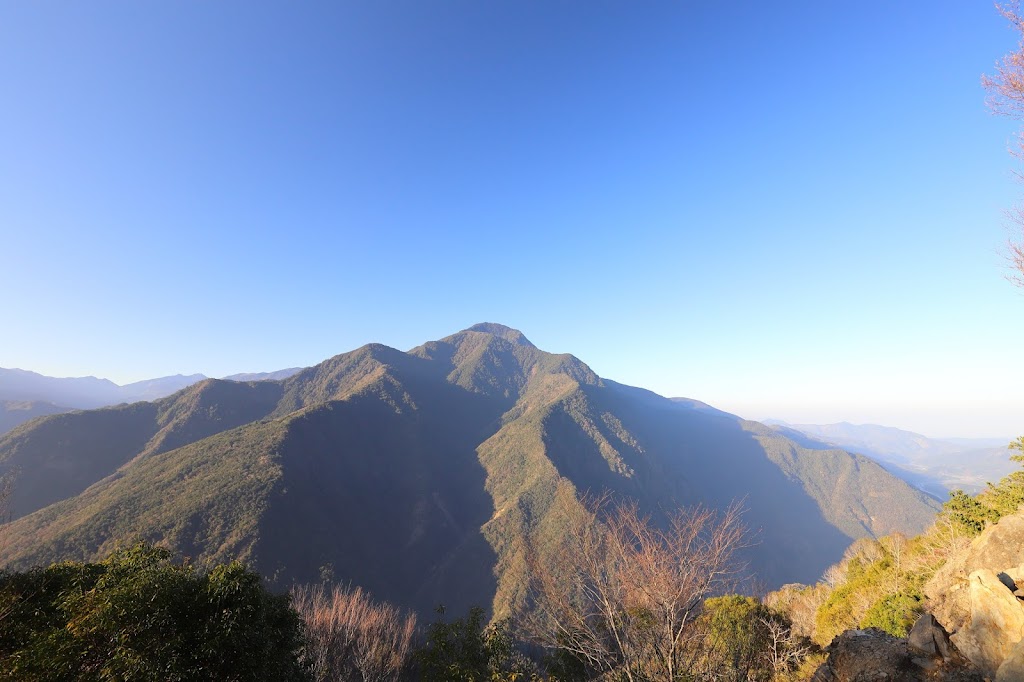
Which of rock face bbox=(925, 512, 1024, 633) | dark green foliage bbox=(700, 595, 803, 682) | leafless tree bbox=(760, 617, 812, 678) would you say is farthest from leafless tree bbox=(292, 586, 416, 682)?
rock face bbox=(925, 512, 1024, 633)

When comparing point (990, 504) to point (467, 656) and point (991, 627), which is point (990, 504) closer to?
point (991, 627)

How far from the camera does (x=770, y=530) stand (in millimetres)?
188000

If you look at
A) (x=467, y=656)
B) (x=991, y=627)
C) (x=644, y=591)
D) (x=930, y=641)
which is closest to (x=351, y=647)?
(x=467, y=656)

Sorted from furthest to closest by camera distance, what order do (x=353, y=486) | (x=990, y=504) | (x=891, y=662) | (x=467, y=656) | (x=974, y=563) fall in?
(x=353, y=486) < (x=467, y=656) < (x=990, y=504) < (x=974, y=563) < (x=891, y=662)

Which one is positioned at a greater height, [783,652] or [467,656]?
[783,652]

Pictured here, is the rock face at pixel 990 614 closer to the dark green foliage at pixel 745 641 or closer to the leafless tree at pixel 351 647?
the dark green foliage at pixel 745 641

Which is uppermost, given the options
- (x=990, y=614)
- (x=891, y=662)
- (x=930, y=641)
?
(x=990, y=614)

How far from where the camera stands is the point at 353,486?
118 metres

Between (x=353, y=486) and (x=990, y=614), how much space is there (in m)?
134

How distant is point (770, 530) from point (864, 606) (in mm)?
224400

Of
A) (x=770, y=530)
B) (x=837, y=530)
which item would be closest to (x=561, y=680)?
(x=770, y=530)

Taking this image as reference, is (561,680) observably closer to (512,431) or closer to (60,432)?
(512,431)

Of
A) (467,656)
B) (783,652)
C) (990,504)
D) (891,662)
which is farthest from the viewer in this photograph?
(467,656)

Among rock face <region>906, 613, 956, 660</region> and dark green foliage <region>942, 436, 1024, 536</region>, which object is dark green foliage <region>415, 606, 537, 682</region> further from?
dark green foliage <region>942, 436, 1024, 536</region>
